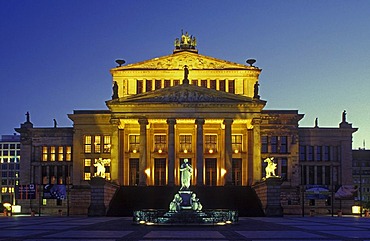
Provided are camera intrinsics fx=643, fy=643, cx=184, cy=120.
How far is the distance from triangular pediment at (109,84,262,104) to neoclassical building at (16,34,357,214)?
0.13 metres

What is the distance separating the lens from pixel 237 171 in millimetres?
91500

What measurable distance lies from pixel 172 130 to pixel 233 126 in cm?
1016

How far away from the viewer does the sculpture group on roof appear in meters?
98.9

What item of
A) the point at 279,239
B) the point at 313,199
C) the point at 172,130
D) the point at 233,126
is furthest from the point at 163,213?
the point at 313,199

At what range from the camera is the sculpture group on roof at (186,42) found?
325 feet

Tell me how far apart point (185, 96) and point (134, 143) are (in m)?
12.1

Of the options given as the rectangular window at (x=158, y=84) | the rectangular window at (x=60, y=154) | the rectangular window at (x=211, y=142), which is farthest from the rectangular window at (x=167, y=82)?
the rectangular window at (x=60, y=154)

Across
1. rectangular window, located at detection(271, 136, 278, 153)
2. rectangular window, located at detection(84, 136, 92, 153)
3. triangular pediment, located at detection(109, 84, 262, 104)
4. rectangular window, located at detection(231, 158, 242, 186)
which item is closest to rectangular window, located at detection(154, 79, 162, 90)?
triangular pediment, located at detection(109, 84, 262, 104)

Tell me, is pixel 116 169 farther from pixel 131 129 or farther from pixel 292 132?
pixel 292 132

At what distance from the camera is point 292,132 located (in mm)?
91625

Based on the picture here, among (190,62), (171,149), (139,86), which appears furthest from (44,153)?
(190,62)

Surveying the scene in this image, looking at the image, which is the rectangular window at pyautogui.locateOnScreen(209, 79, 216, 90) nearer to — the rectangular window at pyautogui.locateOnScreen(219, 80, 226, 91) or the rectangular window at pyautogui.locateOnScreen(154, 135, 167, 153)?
the rectangular window at pyautogui.locateOnScreen(219, 80, 226, 91)

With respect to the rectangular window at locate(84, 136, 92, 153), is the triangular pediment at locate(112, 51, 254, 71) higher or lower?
higher

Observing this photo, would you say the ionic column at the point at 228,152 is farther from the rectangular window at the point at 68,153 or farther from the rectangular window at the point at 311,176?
the rectangular window at the point at 68,153
